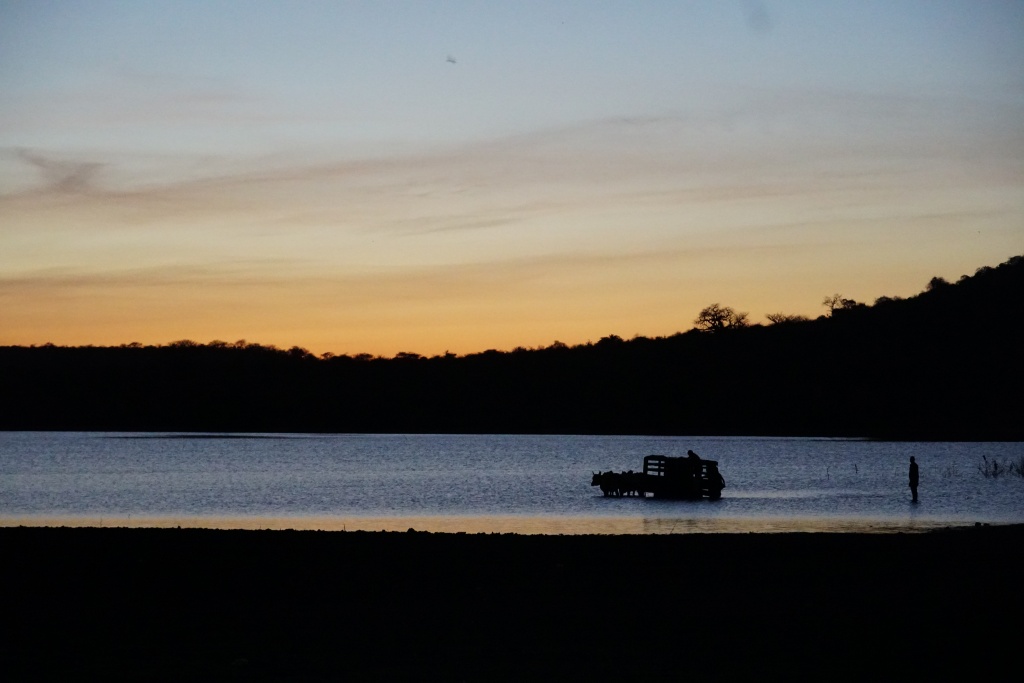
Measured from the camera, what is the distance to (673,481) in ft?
187

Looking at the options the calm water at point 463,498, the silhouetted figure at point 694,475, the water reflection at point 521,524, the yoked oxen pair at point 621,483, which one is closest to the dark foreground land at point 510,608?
the water reflection at point 521,524

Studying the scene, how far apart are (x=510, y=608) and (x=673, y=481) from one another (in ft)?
132

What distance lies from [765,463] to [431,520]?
7206cm

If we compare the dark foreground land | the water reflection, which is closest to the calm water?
the water reflection

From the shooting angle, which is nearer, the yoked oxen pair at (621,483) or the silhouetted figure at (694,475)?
the silhouetted figure at (694,475)

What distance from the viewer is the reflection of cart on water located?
56062 millimetres

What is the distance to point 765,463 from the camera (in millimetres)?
108875

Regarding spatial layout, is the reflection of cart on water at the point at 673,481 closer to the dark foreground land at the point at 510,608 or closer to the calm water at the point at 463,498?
the calm water at the point at 463,498

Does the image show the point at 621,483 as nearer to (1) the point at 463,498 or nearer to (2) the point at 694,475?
(2) the point at 694,475

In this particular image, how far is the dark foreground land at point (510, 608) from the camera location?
13.4m

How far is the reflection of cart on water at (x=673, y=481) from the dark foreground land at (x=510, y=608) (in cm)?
2820

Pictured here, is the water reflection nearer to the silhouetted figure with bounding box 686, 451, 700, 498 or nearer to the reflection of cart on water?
the silhouetted figure with bounding box 686, 451, 700, 498

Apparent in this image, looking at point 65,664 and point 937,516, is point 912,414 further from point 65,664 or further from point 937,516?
point 65,664

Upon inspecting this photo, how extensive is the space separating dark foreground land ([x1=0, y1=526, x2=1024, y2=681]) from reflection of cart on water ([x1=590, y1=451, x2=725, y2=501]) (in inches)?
1110
